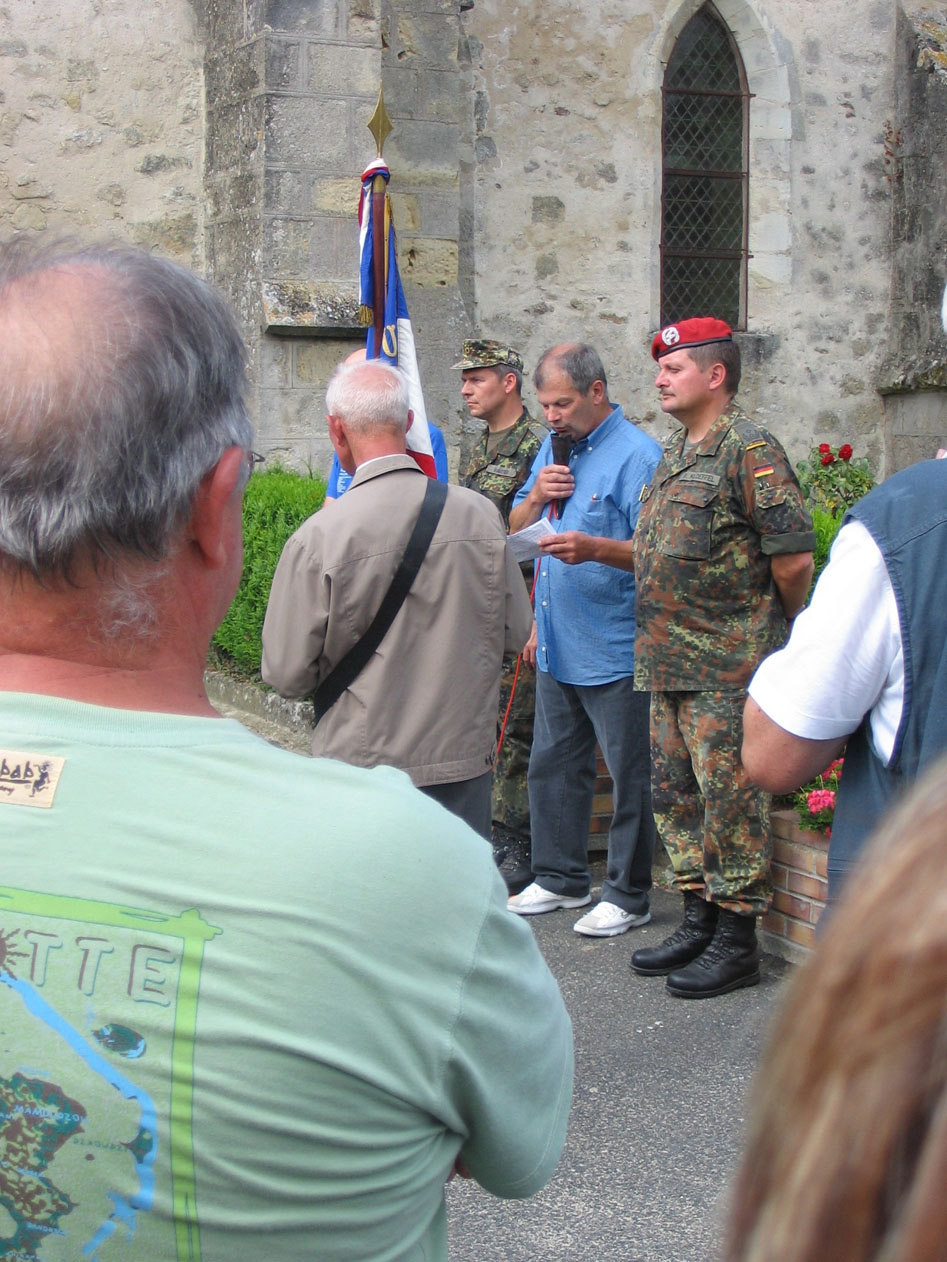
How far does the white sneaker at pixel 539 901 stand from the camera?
507cm

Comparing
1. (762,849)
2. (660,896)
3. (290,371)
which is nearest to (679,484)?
(762,849)

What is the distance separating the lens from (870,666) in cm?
223

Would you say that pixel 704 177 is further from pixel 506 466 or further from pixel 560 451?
pixel 560 451

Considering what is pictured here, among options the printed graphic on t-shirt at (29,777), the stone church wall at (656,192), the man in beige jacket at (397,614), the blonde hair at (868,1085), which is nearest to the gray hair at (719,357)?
the man in beige jacket at (397,614)

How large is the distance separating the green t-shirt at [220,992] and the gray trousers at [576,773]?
12.3 feet

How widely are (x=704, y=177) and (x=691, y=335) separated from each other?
7.76 meters

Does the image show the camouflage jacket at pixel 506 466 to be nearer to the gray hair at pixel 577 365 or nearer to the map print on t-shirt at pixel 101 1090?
the gray hair at pixel 577 365

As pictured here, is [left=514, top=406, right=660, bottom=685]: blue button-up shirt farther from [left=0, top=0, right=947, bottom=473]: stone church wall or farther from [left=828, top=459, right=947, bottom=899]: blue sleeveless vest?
[left=0, top=0, right=947, bottom=473]: stone church wall

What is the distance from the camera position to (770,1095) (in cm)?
57

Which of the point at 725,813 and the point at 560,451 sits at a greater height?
the point at 560,451

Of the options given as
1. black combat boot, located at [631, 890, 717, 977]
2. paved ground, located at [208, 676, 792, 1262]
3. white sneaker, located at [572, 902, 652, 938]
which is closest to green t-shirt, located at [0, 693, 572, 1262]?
paved ground, located at [208, 676, 792, 1262]

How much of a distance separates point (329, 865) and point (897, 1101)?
0.64m

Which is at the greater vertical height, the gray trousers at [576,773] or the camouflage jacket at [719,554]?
the camouflage jacket at [719,554]

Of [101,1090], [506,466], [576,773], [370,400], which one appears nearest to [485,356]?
[506,466]
